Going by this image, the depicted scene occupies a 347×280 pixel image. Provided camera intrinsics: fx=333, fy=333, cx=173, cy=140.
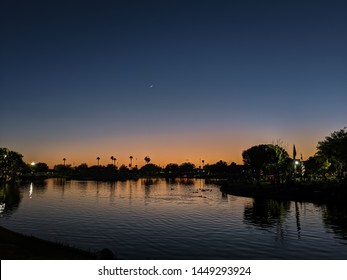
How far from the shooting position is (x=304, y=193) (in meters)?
78.9

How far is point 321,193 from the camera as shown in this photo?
244 feet

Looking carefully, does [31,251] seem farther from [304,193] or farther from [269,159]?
[269,159]

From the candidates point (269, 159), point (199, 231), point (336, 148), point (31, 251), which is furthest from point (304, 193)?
point (31, 251)

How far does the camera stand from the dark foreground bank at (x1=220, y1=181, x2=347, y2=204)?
7113cm

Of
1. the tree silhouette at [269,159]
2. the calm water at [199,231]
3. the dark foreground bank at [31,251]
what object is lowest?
the calm water at [199,231]

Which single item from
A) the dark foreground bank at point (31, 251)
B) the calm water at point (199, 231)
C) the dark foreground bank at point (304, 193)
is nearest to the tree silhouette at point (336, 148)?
the dark foreground bank at point (304, 193)

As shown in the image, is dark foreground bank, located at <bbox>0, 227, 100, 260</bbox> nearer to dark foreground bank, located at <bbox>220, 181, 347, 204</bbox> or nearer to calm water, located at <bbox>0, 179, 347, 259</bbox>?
calm water, located at <bbox>0, 179, 347, 259</bbox>

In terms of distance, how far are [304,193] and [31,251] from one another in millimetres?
69177

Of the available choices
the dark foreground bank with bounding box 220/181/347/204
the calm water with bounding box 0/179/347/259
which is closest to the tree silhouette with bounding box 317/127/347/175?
the dark foreground bank with bounding box 220/181/347/204

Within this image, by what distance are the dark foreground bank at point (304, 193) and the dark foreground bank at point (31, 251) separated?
60.5 m

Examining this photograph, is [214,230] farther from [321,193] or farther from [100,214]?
[321,193]

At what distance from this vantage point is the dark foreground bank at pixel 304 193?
Answer: 71.1 meters

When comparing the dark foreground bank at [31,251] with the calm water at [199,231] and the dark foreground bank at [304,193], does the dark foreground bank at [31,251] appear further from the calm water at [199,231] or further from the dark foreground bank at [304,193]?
the dark foreground bank at [304,193]

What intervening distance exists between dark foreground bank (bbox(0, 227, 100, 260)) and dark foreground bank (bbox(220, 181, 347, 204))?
199 ft
